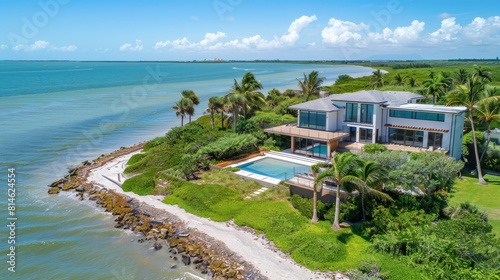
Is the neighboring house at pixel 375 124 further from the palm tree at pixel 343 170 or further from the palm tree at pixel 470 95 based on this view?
the palm tree at pixel 343 170

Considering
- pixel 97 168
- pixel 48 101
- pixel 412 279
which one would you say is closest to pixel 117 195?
Result: pixel 97 168

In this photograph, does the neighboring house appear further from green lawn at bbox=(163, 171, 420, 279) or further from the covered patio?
green lawn at bbox=(163, 171, 420, 279)

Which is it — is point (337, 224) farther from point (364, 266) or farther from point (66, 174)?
point (66, 174)

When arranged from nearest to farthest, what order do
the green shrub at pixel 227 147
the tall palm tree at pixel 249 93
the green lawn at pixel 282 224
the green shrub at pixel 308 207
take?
the green lawn at pixel 282 224 < the green shrub at pixel 308 207 < the green shrub at pixel 227 147 < the tall palm tree at pixel 249 93

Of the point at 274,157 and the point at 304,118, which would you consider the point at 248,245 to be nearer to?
the point at 274,157

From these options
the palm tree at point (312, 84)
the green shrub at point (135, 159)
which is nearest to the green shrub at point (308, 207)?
the green shrub at point (135, 159)

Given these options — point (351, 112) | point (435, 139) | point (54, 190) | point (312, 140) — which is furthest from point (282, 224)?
point (54, 190)
